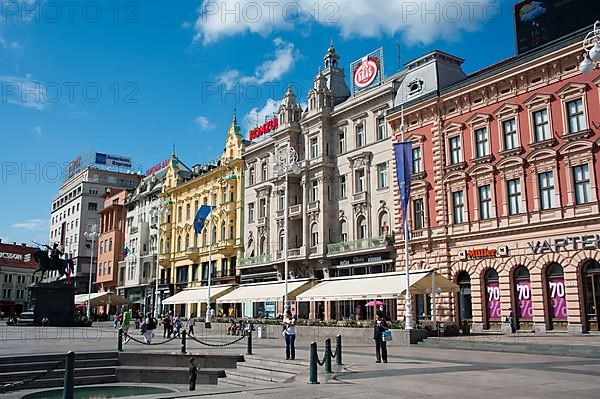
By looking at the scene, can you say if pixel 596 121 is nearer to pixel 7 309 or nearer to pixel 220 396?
pixel 220 396

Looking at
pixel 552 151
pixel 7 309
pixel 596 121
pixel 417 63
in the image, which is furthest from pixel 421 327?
pixel 7 309

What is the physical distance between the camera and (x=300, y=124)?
55.4 meters

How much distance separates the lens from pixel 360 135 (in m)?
49.4

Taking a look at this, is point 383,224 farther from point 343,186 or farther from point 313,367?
point 313,367

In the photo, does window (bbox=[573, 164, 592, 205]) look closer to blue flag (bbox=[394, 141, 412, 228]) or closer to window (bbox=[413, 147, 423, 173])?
blue flag (bbox=[394, 141, 412, 228])

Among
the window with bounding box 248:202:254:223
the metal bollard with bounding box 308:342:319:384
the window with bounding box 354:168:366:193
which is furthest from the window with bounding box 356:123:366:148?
the metal bollard with bounding box 308:342:319:384

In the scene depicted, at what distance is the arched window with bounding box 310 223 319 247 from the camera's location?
168ft

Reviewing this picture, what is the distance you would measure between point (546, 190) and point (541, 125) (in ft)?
12.7

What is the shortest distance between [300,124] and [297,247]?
11.7 metres

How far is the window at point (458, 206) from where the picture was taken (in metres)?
38.1

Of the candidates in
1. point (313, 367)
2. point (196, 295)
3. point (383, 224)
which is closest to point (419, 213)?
point (383, 224)

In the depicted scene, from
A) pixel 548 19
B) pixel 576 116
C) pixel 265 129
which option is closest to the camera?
pixel 576 116

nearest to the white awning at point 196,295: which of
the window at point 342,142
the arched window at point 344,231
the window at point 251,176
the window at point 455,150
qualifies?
the arched window at point 344,231

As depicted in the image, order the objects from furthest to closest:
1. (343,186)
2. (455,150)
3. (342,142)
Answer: (342,142) → (343,186) → (455,150)
